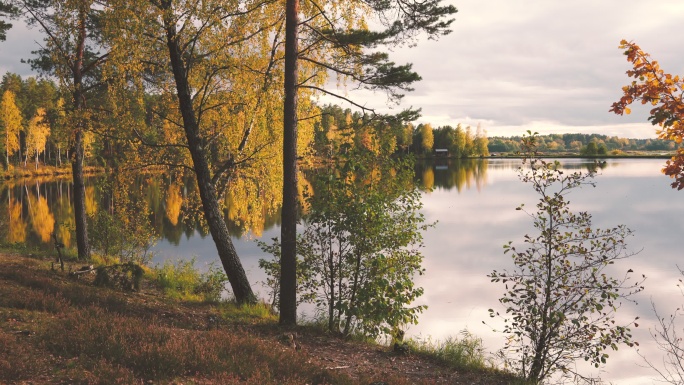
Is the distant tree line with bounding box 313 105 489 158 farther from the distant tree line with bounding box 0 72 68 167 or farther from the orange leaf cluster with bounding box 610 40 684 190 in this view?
the distant tree line with bounding box 0 72 68 167

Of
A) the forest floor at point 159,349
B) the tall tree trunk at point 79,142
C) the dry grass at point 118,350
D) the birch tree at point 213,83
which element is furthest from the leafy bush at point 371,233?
the tall tree trunk at point 79,142

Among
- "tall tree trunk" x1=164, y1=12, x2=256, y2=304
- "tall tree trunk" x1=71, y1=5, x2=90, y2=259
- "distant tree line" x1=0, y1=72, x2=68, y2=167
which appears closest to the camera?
"tall tree trunk" x1=164, y1=12, x2=256, y2=304

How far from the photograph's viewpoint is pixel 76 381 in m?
5.41

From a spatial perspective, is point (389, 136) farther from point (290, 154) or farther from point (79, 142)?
point (79, 142)

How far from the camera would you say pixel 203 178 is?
38.4 ft

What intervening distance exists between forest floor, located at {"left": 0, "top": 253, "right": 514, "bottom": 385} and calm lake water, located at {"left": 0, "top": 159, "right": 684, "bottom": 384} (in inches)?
170

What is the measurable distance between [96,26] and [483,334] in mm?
16627

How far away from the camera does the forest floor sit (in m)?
5.77

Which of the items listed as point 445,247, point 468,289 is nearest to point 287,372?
point 468,289

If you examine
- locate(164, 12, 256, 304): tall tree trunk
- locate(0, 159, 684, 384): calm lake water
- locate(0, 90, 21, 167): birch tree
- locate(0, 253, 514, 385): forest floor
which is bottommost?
locate(0, 159, 684, 384): calm lake water

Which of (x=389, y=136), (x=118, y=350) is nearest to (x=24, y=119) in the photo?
(x=389, y=136)

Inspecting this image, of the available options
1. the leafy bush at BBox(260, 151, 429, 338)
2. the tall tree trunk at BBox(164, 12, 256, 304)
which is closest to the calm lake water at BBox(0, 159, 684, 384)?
the leafy bush at BBox(260, 151, 429, 338)

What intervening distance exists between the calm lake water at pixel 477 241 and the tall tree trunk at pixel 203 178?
12.9 ft

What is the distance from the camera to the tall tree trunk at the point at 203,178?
441 inches
